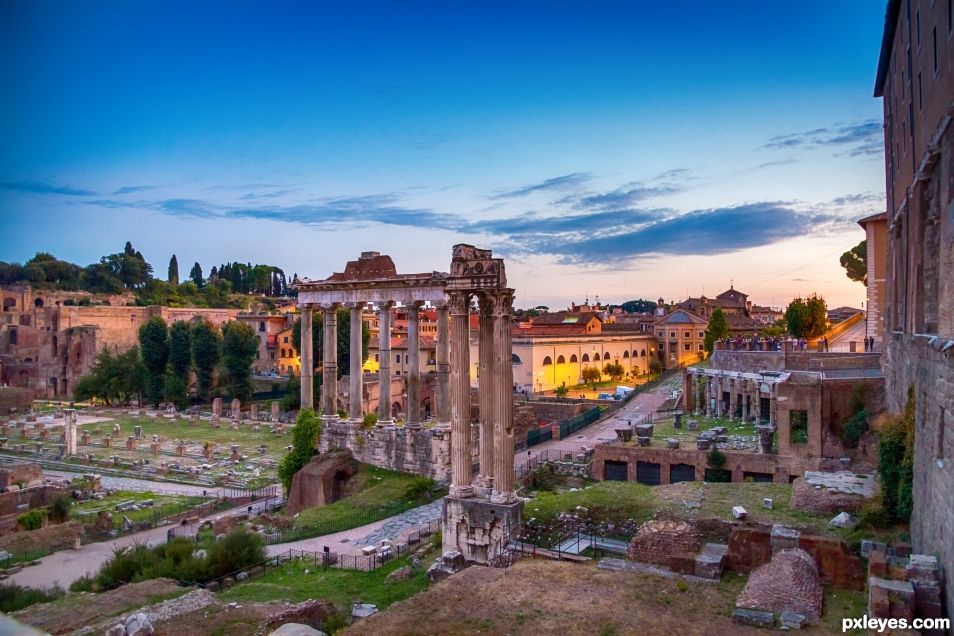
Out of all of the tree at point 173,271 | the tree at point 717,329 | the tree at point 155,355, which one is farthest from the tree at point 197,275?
the tree at point 717,329

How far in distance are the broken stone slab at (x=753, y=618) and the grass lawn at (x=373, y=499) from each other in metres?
14.1

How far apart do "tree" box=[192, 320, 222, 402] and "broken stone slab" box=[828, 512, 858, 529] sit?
5765 centimetres

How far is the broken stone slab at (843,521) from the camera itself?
15571 millimetres

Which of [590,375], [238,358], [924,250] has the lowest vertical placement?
[590,375]

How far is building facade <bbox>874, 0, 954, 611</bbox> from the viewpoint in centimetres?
1164

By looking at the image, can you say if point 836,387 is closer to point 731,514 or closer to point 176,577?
point 731,514

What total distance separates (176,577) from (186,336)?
51507 millimetres

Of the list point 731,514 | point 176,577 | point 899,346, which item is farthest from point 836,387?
point 176,577

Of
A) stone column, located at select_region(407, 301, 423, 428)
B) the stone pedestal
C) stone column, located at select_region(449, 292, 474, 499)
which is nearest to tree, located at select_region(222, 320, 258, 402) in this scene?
stone column, located at select_region(407, 301, 423, 428)

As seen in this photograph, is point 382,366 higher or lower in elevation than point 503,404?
higher

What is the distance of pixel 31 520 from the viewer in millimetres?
25438

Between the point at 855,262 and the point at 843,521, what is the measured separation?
4561cm

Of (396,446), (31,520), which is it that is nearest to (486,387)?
(396,446)

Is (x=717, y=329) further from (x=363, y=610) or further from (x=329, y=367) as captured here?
(x=363, y=610)
